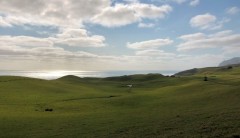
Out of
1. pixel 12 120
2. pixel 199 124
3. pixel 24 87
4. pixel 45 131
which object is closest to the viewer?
pixel 199 124

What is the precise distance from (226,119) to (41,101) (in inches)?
1818

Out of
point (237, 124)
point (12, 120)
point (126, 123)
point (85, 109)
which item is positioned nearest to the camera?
point (237, 124)

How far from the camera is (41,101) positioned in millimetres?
66000

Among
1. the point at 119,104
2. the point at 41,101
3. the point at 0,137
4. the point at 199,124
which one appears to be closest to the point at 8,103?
the point at 41,101

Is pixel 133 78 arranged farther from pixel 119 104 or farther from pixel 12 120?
pixel 12 120

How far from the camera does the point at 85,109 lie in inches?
2112

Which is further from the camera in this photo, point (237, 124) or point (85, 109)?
point (85, 109)

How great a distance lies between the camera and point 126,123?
35.4 metres

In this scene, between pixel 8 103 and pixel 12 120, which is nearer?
pixel 12 120

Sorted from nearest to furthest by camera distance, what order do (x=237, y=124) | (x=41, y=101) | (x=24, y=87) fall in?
(x=237, y=124) → (x=41, y=101) → (x=24, y=87)

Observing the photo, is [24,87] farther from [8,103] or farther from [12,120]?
[12,120]

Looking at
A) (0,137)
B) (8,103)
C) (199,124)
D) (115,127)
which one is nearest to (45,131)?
(0,137)

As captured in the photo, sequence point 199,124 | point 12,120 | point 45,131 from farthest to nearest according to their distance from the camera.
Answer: point 12,120, point 45,131, point 199,124

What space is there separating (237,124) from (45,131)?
70.4 ft
